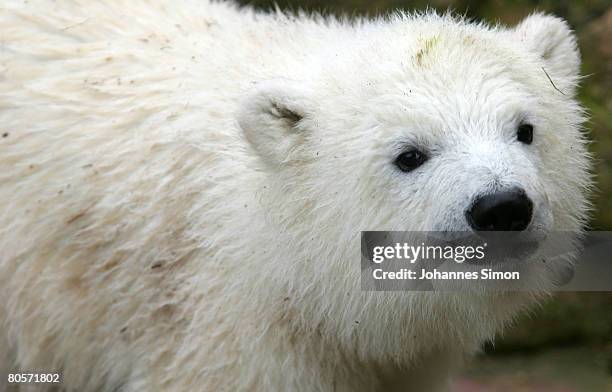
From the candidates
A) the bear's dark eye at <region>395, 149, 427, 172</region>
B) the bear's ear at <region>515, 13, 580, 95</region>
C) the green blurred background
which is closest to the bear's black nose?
the bear's dark eye at <region>395, 149, 427, 172</region>

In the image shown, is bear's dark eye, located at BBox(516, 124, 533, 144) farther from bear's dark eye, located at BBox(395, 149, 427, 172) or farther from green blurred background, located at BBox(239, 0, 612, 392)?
green blurred background, located at BBox(239, 0, 612, 392)

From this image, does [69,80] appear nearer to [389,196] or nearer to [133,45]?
[133,45]

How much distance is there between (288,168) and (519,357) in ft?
13.7

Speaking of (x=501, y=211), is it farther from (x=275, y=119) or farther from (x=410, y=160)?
(x=275, y=119)

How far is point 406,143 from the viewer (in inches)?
159

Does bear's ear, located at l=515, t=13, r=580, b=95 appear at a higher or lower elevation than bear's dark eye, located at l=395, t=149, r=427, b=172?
higher

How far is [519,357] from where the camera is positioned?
7902mm

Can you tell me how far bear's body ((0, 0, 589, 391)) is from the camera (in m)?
4.17

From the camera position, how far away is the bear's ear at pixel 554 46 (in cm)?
469

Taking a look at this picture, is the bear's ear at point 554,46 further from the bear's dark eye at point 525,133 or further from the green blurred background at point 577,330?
the green blurred background at point 577,330

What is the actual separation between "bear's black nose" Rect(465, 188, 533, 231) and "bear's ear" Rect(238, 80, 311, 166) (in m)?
0.88

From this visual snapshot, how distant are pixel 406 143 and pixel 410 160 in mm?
71

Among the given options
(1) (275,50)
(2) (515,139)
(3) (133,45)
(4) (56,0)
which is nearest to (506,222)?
(2) (515,139)

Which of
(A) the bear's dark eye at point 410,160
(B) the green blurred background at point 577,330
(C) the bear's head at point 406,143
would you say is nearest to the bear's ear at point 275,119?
(C) the bear's head at point 406,143
